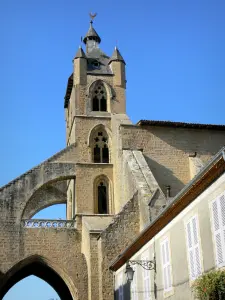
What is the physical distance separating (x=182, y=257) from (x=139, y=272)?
3.54 m

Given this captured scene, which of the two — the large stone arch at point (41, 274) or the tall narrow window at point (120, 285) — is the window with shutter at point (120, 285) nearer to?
the tall narrow window at point (120, 285)

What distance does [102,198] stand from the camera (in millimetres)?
25141

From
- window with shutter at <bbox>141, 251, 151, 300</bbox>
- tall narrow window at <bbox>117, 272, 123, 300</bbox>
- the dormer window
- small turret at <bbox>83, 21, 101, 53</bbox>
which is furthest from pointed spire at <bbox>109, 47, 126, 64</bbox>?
window with shutter at <bbox>141, 251, 151, 300</bbox>

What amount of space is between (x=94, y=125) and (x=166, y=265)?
1577cm

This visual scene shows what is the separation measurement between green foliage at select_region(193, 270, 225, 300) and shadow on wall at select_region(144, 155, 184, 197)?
14.5m

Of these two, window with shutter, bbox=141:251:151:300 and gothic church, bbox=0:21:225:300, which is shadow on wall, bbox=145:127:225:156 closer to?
gothic church, bbox=0:21:225:300

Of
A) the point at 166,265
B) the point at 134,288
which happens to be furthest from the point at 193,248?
the point at 134,288

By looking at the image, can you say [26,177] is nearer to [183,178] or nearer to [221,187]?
[183,178]

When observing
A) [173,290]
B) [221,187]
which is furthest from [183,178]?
[221,187]

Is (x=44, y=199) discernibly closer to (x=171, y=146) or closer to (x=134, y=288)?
(x=171, y=146)

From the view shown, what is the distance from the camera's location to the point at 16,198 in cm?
2291

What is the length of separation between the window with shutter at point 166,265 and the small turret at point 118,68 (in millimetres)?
17556

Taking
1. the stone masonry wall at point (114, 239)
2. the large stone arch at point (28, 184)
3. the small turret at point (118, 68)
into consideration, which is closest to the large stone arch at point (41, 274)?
the large stone arch at point (28, 184)

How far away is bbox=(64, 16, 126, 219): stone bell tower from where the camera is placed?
969 inches
